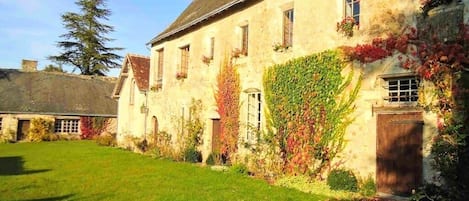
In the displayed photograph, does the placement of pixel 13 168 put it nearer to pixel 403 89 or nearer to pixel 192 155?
pixel 192 155

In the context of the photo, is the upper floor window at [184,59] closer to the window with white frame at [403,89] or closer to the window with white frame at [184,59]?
the window with white frame at [184,59]

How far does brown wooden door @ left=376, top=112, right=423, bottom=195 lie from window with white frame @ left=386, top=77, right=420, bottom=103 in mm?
396

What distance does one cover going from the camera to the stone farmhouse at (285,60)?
31.5ft

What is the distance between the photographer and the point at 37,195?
946 centimetres

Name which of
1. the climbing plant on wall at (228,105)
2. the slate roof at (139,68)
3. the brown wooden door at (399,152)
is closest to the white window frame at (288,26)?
the climbing plant on wall at (228,105)

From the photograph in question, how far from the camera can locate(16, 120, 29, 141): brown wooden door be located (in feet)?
Result: 100

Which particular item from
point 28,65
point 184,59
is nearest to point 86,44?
point 28,65

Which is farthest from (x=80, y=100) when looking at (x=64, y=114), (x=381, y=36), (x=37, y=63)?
(x=381, y=36)

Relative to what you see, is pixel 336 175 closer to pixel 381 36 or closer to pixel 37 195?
pixel 381 36

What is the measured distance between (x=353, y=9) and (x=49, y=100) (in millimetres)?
28131

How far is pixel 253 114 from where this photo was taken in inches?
579

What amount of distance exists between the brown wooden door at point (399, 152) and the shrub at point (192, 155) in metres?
8.74

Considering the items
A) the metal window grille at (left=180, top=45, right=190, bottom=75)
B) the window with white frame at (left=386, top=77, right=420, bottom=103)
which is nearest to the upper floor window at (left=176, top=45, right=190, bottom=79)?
the metal window grille at (left=180, top=45, right=190, bottom=75)

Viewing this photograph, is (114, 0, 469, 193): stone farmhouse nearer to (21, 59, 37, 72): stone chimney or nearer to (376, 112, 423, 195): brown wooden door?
(376, 112, 423, 195): brown wooden door
